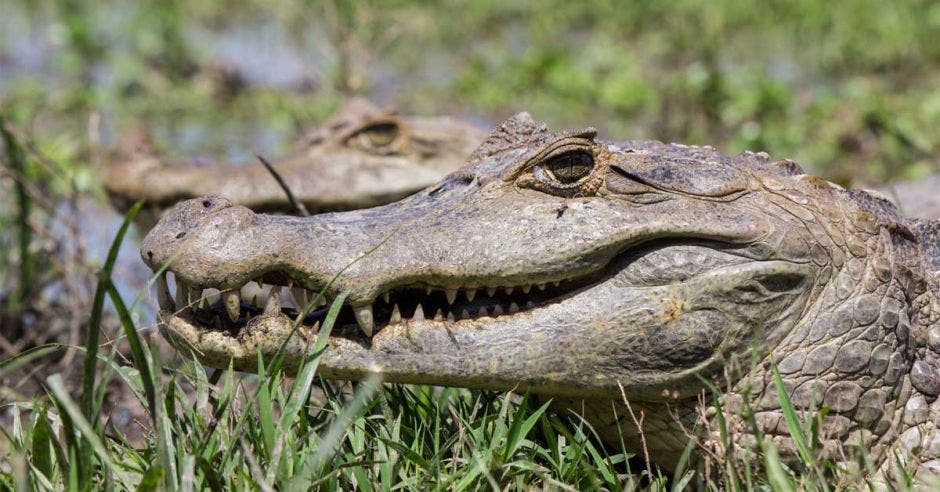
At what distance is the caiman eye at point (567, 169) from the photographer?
3.14 metres

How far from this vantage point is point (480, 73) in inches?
437

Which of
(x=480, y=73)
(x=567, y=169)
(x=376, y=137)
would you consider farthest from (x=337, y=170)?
(x=480, y=73)

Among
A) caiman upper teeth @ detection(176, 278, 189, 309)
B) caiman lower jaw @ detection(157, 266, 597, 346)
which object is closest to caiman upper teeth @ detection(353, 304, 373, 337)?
caiman lower jaw @ detection(157, 266, 597, 346)

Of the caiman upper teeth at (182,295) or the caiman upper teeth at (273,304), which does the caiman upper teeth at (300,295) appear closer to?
the caiman upper teeth at (273,304)

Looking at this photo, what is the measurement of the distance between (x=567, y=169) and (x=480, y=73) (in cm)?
808

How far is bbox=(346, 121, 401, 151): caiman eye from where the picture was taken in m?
6.80

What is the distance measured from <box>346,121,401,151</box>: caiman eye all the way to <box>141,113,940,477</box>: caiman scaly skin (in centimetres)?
359

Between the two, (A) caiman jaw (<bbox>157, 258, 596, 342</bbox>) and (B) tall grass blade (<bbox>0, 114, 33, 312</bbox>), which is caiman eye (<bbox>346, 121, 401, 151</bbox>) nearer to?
(B) tall grass blade (<bbox>0, 114, 33, 312</bbox>)

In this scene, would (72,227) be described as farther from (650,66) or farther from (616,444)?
(650,66)

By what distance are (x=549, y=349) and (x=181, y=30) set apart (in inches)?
398

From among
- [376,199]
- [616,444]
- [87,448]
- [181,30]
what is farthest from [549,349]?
[181,30]

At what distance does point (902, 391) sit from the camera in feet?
10.4

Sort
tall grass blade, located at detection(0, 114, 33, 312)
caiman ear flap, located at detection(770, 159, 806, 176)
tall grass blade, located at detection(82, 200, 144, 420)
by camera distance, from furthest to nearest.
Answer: tall grass blade, located at detection(0, 114, 33, 312) < caiman ear flap, located at detection(770, 159, 806, 176) < tall grass blade, located at detection(82, 200, 144, 420)

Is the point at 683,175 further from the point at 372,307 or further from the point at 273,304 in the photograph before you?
the point at 273,304
